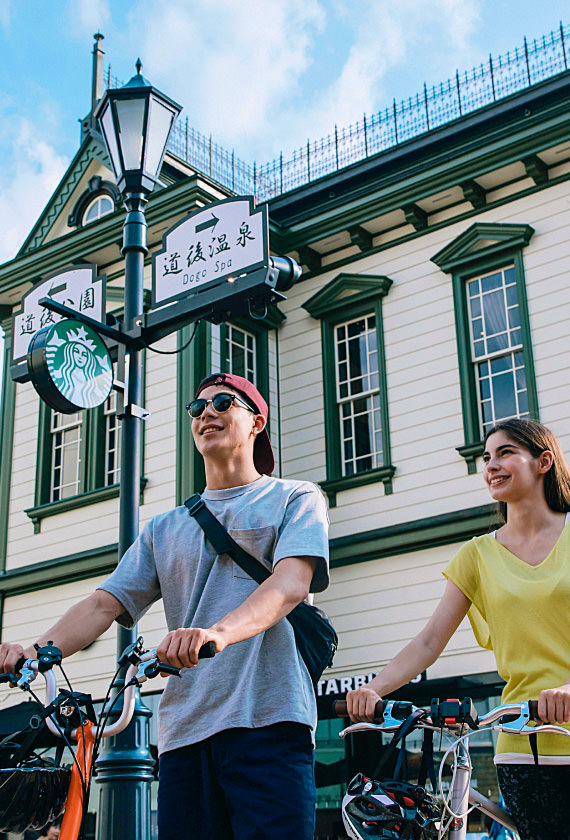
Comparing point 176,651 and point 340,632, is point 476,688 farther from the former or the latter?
point 176,651

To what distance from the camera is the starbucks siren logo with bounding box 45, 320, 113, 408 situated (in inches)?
263

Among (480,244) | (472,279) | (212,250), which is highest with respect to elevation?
(480,244)

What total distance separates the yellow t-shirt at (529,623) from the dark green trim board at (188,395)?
921 cm

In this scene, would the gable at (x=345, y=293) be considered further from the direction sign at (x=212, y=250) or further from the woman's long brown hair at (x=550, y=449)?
the woman's long brown hair at (x=550, y=449)

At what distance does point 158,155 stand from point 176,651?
5.47 metres

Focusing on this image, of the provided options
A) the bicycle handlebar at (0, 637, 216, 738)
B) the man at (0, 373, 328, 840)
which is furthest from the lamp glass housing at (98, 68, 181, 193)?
the bicycle handlebar at (0, 637, 216, 738)

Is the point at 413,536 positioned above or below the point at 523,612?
above

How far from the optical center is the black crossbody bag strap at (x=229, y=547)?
3086 millimetres

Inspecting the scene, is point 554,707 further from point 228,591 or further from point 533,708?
point 228,591

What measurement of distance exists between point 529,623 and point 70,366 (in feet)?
14.2

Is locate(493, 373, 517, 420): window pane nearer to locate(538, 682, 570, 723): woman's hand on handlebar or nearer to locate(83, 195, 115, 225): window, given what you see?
locate(83, 195, 115, 225): window

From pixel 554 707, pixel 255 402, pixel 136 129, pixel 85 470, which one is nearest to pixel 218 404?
pixel 255 402

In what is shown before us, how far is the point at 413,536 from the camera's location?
39.3 feet

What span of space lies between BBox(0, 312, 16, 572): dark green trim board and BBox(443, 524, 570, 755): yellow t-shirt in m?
12.3
